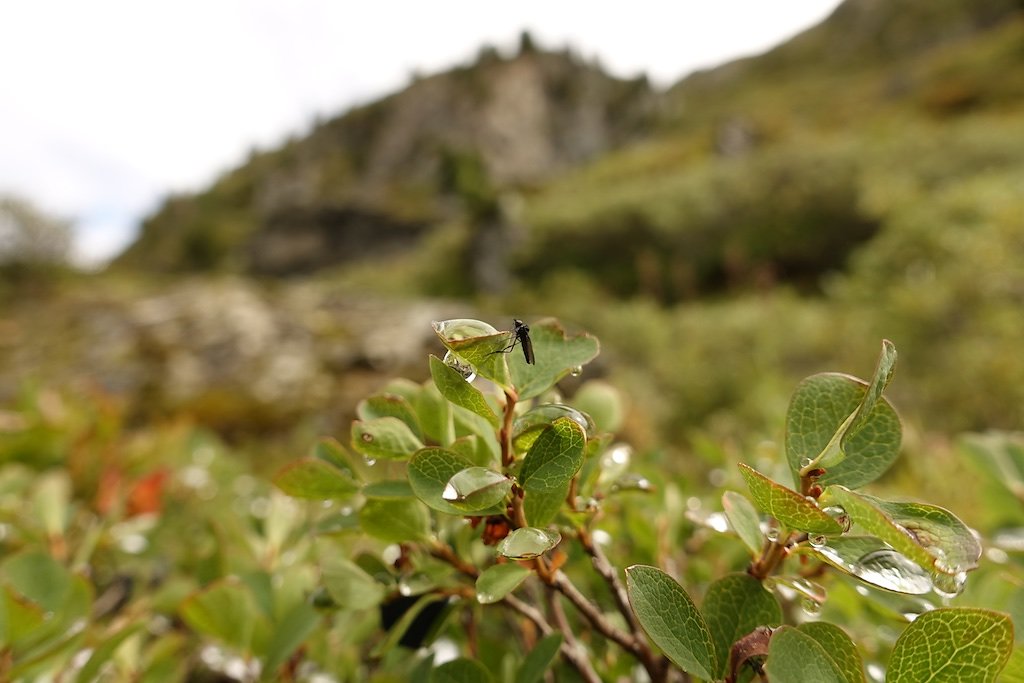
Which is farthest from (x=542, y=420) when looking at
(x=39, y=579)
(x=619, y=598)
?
(x=39, y=579)

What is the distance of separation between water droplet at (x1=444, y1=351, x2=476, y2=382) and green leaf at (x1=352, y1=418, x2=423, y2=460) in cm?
4

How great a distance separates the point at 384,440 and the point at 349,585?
0.29 feet

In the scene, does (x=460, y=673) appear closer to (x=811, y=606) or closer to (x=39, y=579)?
(x=811, y=606)

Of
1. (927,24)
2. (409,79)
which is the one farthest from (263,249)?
(927,24)

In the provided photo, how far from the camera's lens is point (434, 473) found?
234 millimetres

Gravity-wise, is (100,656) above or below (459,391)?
below

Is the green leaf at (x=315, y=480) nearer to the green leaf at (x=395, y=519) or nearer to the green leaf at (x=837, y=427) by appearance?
the green leaf at (x=395, y=519)

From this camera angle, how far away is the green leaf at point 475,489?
0.20 metres

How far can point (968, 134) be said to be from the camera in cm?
681

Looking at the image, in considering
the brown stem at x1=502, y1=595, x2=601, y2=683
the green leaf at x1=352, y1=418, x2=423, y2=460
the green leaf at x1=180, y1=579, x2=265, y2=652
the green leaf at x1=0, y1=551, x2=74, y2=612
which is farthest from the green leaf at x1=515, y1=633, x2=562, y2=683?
the green leaf at x1=0, y1=551, x2=74, y2=612

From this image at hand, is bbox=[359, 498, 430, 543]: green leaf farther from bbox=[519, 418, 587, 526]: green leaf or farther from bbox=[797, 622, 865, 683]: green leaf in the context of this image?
bbox=[797, 622, 865, 683]: green leaf

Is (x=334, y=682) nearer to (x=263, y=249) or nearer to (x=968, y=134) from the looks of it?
(x=968, y=134)

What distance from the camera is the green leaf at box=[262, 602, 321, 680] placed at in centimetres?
36

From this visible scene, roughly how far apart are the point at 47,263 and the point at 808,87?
25.9 metres
